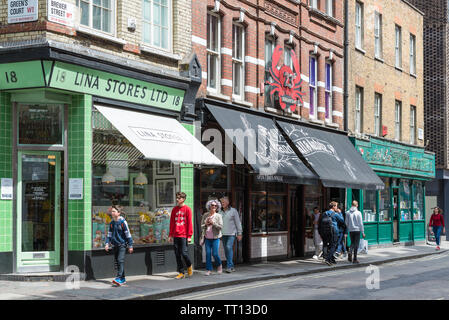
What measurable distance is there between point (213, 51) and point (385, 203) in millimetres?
13580

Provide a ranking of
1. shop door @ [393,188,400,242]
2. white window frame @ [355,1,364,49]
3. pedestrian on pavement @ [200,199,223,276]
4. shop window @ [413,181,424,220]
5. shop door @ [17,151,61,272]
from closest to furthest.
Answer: shop door @ [17,151,61,272]
pedestrian on pavement @ [200,199,223,276]
white window frame @ [355,1,364,49]
shop door @ [393,188,400,242]
shop window @ [413,181,424,220]

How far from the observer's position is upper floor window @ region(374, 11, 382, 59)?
96.3 feet

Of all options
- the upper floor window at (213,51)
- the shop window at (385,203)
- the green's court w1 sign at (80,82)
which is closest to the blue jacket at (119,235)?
the green's court w1 sign at (80,82)

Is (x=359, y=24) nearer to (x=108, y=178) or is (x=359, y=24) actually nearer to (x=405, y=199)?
(x=405, y=199)

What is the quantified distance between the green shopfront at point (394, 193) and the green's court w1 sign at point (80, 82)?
40.3 feet

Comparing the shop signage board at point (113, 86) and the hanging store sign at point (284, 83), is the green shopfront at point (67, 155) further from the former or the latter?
the hanging store sign at point (284, 83)

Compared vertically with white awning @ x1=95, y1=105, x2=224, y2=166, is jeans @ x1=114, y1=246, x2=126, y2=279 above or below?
below

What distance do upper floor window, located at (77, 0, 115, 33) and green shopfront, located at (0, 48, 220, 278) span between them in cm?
93

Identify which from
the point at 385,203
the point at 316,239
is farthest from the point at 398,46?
the point at 316,239

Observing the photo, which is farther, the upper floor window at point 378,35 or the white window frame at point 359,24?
the upper floor window at point 378,35

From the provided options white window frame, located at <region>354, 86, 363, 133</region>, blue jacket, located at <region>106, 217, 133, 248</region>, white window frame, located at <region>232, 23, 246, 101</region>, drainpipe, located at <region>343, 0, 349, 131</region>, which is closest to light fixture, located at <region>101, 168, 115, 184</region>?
blue jacket, located at <region>106, 217, 133, 248</region>

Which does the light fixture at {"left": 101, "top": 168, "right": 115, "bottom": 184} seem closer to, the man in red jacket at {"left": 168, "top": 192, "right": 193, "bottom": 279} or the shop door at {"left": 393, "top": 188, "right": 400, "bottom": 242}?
the man in red jacket at {"left": 168, "top": 192, "right": 193, "bottom": 279}

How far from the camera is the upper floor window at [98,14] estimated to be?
14.7 meters
